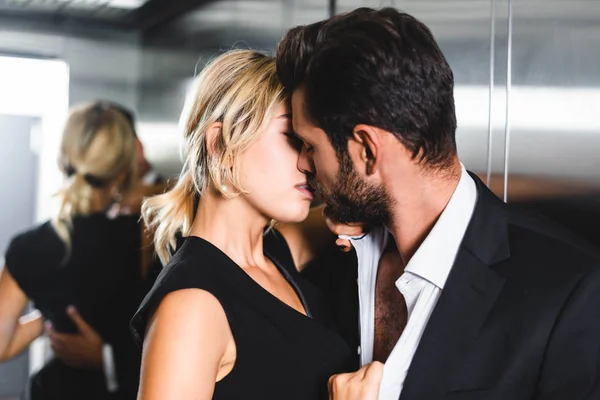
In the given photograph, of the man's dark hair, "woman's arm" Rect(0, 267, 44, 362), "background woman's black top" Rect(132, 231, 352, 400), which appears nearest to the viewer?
the man's dark hair

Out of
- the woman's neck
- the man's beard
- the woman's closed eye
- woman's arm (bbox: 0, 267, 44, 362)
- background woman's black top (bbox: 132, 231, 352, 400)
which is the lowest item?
woman's arm (bbox: 0, 267, 44, 362)

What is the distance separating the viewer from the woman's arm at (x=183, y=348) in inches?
52.9

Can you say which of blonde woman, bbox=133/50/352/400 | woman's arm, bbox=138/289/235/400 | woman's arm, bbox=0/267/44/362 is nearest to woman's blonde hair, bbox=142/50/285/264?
blonde woman, bbox=133/50/352/400

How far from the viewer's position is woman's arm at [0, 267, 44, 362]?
295 centimetres

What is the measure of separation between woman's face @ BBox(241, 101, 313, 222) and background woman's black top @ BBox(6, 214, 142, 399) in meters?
1.55

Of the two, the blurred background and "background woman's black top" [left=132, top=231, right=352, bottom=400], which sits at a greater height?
the blurred background

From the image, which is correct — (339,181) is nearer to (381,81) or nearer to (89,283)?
(381,81)

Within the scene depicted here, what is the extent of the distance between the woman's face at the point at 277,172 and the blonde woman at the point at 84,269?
1.55 metres

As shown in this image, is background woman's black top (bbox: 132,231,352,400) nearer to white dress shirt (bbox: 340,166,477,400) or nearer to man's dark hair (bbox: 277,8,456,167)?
white dress shirt (bbox: 340,166,477,400)

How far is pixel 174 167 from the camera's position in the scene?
3.12 m

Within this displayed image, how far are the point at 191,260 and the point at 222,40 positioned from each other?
1.60m

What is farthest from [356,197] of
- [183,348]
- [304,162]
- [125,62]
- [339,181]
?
[125,62]

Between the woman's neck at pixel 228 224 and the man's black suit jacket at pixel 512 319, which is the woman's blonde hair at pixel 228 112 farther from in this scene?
the man's black suit jacket at pixel 512 319

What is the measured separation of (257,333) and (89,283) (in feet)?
5.45
